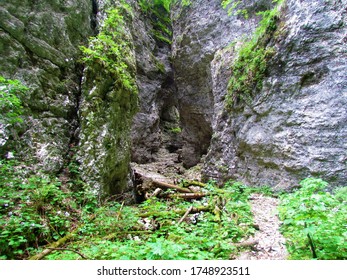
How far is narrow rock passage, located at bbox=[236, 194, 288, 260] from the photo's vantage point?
135 inches

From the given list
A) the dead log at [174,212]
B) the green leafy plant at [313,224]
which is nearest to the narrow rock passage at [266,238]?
the green leafy plant at [313,224]

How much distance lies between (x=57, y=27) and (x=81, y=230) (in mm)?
5532

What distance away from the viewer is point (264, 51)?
25.9 ft

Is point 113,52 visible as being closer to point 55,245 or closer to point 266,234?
point 55,245

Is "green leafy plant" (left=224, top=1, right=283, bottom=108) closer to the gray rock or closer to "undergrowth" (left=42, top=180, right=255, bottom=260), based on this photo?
the gray rock

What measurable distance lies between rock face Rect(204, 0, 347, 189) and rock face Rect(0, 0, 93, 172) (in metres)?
5.94

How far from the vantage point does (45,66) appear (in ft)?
19.3

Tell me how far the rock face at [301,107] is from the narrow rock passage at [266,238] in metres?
1.70

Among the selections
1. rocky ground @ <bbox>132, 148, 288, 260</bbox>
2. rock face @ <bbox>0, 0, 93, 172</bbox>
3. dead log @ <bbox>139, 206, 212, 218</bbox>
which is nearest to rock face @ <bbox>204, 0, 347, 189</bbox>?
rocky ground @ <bbox>132, 148, 288, 260</bbox>

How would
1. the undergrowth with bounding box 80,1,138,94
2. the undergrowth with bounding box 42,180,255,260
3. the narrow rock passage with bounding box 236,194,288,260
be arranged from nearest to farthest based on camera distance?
1. the undergrowth with bounding box 42,180,255,260
2. the narrow rock passage with bounding box 236,194,288,260
3. the undergrowth with bounding box 80,1,138,94

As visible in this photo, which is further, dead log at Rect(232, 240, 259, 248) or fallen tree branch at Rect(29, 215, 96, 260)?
dead log at Rect(232, 240, 259, 248)

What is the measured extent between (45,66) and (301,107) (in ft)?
23.6

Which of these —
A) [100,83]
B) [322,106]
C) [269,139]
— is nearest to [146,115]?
[100,83]
